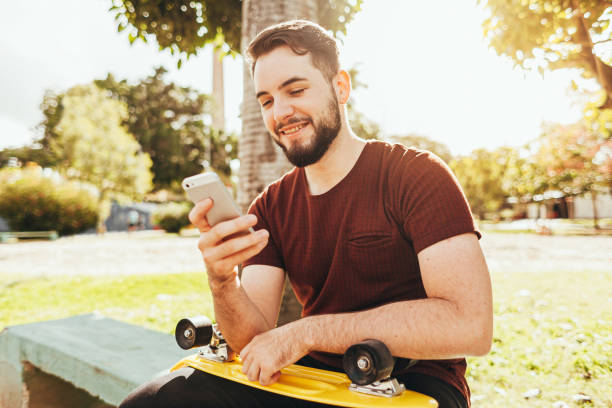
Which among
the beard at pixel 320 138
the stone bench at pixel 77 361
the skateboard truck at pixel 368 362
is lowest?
the stone bench at pixel 77 361

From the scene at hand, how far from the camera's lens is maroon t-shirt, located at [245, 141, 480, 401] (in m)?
1.73

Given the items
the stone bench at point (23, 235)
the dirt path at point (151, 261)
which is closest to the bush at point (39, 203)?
the stone bench at point (23, 235)

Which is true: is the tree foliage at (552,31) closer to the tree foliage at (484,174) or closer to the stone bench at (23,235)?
the stone bench at (23,235)

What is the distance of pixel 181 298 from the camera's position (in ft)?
25.7

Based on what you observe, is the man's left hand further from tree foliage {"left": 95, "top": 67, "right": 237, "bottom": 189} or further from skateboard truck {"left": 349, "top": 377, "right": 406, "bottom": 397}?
tree foliage {"left": 95, "top": 67, "right": 237, "bottom": 189}

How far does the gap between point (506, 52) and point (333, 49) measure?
12.2ft

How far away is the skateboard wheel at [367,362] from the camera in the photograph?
137cm

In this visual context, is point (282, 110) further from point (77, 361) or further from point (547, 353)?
point (547, 353)

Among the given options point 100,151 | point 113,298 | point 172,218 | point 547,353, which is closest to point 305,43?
point 547,353

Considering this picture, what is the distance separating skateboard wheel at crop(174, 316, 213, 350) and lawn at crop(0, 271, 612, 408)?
247cm

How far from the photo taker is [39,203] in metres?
28.3

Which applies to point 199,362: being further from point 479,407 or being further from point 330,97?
point 479,407

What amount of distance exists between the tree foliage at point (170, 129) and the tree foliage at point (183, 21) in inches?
1535

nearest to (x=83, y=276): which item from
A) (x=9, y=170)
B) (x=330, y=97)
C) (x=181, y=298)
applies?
(x=181, y=298)
